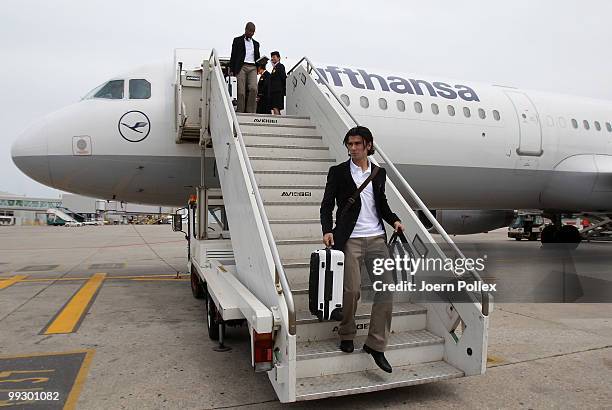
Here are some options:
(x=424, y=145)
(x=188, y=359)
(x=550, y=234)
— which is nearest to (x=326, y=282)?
(x=188, y=359)

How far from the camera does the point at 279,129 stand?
6875 mm

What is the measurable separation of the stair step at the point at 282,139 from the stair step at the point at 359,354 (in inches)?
135

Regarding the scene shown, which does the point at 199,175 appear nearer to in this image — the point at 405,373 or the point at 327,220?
the point at 327,220

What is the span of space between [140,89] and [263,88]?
7.07 feet

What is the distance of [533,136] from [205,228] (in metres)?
7.81

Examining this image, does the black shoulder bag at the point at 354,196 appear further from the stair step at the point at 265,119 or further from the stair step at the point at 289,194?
the stair step at the point at 265,119

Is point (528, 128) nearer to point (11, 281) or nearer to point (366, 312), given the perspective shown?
point (366, 312)

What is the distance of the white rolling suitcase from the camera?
3396 mm

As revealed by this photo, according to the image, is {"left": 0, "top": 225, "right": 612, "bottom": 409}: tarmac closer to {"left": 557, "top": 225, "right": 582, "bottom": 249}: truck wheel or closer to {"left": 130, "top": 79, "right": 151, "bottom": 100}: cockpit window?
{"left": 130, "top": 79, "right": 151, "bottom": 100}: cockpit window

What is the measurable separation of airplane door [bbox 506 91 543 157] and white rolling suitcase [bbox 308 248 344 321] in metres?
8.37

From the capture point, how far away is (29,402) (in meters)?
3.51

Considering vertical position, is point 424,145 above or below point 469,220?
above

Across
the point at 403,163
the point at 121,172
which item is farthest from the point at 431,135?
the point at 121,172

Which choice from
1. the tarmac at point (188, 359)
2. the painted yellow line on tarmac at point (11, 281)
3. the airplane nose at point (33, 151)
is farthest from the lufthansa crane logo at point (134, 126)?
the painted yellow line on tarmac at point (11, 281)
